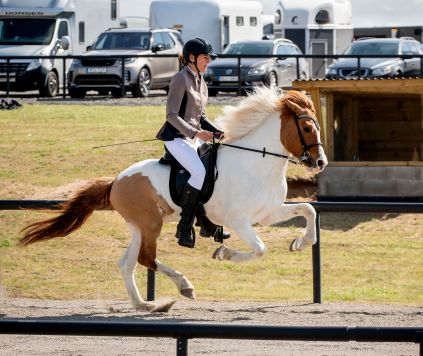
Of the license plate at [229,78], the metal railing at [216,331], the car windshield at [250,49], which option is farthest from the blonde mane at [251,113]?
the car windshield at [250,49]

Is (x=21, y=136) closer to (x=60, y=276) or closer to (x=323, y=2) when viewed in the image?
(x=60, y=276)

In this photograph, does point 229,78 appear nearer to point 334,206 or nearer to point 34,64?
point 34,64

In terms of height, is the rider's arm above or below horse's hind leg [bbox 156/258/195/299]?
above

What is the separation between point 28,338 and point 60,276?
5.94 meters

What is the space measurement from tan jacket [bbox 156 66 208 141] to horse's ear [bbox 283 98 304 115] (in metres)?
0.76

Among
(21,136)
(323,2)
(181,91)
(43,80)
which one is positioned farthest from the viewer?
(323,2)

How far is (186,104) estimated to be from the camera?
10727mm

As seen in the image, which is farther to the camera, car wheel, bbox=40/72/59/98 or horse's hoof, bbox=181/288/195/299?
car wheel, bbox=40/72/59/98

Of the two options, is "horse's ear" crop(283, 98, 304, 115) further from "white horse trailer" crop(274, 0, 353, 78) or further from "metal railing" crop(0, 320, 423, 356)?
"white horse trailer" crop(274, 0, 353, 78)

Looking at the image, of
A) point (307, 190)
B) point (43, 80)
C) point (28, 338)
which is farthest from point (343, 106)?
point (28, 338)

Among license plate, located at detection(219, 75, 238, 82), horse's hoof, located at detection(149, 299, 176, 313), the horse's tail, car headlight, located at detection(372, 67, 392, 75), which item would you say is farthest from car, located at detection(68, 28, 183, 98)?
horse's hoof, located at detection(149, 299, 176, 313)

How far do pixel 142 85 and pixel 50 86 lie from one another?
7.96 ft

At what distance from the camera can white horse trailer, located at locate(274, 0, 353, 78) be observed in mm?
40188

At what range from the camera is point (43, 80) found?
3081cm
